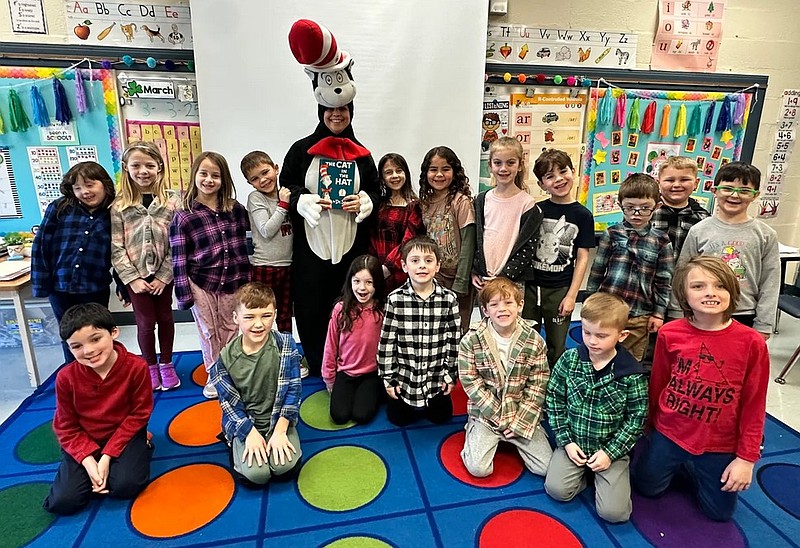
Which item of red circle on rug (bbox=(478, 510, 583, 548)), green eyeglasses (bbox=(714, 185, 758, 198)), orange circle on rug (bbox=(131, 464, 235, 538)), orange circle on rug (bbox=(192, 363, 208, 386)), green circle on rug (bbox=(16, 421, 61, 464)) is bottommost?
red circle on rug (bbox=(478, 510, 583, 548))

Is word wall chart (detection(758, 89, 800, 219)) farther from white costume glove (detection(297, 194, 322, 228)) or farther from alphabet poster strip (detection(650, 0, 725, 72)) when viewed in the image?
white costume glove (detection(297, 194, 322, 228))

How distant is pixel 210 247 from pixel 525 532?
4.96 ft

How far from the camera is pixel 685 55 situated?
117 inches

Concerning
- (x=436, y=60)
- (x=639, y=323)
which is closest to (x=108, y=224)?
(x=436, y=60)

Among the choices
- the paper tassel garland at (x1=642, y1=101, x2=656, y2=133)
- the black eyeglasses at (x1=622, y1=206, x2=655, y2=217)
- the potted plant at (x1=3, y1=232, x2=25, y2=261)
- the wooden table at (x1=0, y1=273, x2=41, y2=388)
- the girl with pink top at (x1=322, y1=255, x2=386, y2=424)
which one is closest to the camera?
the black eyeglasses at (x1=622, y1=206, x2=655, y2=217)

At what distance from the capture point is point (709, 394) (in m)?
1.37

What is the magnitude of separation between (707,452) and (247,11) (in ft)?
8.84

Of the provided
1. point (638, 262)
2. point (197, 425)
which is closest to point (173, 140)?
point (197, 425)

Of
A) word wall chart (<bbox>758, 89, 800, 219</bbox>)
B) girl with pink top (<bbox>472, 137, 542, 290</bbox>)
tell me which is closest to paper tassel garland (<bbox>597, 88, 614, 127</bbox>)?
word wall chart (<bbox>758, 89, 800, 219</bbox>)

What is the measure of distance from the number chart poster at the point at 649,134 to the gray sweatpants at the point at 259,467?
8.11 ft

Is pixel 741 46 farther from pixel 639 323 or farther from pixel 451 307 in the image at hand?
pixel 451 307

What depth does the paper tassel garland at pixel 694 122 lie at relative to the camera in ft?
10.0

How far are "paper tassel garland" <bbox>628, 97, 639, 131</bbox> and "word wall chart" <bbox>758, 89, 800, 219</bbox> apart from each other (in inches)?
42.0

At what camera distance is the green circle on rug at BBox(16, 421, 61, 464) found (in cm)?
166
